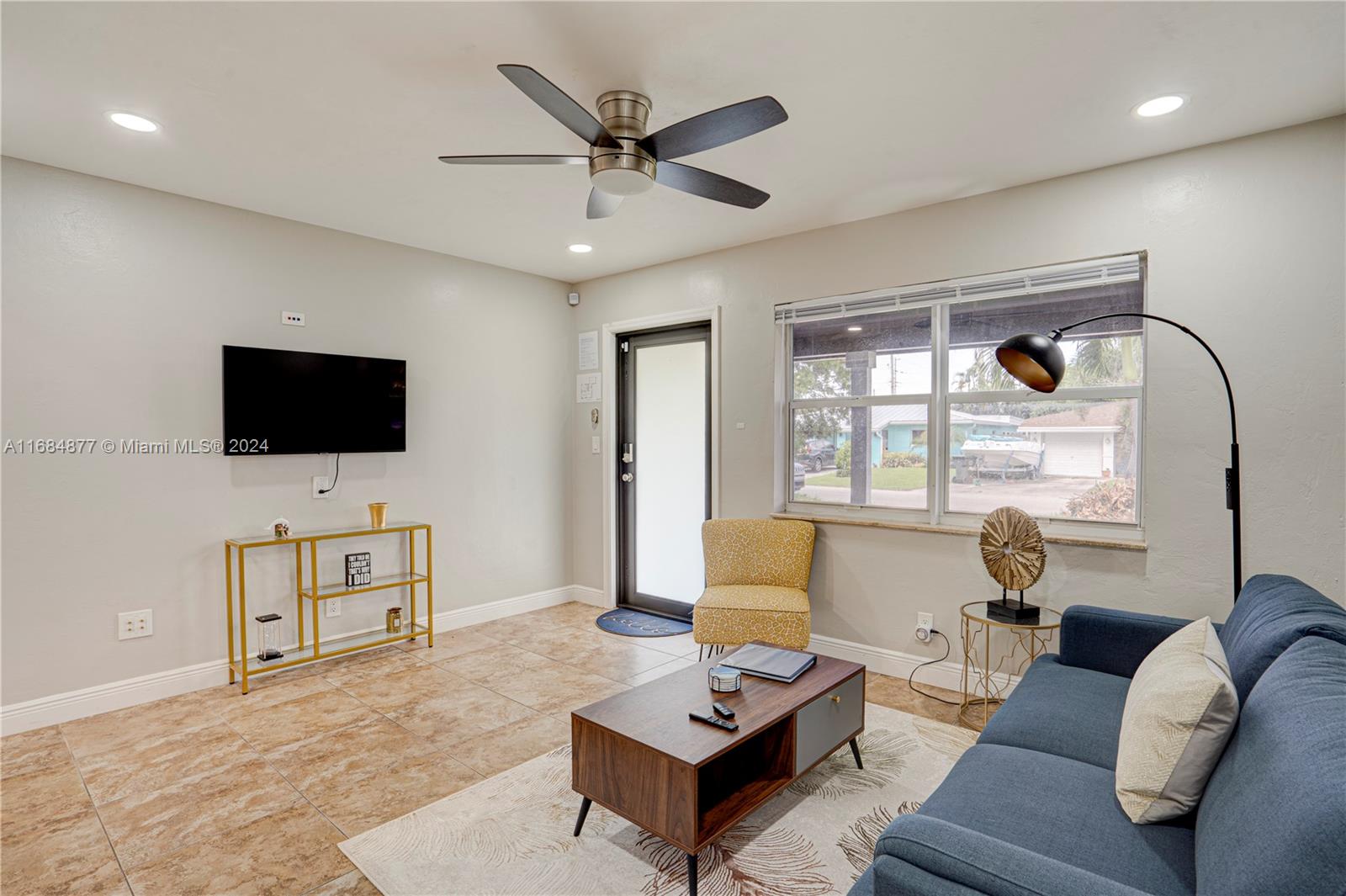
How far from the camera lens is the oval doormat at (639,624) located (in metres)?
4.57

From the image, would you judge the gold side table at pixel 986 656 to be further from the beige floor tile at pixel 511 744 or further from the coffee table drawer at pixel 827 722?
the beige floor tile at pixel 511 744

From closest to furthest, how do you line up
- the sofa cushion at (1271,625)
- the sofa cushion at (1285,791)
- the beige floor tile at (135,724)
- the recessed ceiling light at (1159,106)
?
the sofa cushion at (1285,791)
the sofa cushion at (1271,625)
the recessed ceiling light at (1159,106)
the beige floor tile at (135,724)

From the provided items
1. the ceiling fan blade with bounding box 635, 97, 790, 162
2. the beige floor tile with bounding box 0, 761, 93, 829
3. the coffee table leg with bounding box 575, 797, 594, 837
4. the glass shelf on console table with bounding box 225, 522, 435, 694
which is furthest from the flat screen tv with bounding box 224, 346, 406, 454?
the coffee table leg with bounding box 575, 797, 594, 837

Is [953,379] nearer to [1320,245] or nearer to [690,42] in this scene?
[1320,245]

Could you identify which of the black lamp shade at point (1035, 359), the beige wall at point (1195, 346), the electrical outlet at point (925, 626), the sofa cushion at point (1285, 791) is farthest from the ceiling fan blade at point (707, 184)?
the electrical outlet at point (925, 626)

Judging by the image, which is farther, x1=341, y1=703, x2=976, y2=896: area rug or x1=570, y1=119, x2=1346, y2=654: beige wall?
x1=570, y1=119, x2=1346, y2=654: beige wall

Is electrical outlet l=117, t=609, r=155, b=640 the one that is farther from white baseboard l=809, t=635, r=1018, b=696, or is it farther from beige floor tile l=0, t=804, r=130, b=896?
white baseboard l=809, t=635, r=1018, b=696

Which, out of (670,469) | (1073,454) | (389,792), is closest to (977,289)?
(1073,454)

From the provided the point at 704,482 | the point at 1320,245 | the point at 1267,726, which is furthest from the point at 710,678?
the point at 1320,245

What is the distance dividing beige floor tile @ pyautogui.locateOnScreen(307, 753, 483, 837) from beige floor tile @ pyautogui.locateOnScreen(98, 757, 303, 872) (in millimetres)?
148

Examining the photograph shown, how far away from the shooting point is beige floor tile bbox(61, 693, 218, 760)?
293cm

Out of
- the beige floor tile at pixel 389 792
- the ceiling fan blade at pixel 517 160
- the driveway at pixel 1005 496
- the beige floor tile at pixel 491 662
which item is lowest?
the beige floor tile at pixel 491 662

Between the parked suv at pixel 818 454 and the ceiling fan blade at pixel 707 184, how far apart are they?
5.97 ft

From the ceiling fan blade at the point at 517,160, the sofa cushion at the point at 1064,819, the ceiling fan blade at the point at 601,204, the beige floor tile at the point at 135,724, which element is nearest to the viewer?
the sofa cushion at the point at 1064,819
